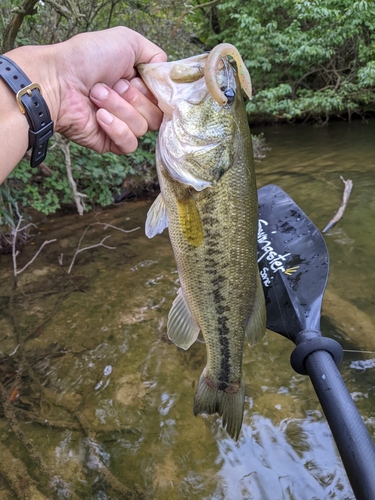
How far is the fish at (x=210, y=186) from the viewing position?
1.74 meters

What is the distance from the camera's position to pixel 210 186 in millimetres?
1778

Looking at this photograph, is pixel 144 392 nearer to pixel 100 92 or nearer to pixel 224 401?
pixel 224 401

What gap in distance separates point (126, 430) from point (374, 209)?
16.7 feet

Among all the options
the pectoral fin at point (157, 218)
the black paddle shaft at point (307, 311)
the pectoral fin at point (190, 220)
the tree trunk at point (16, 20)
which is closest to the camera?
the black paddle shaft at point (307, 311)

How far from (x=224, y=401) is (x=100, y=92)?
1.76 meters

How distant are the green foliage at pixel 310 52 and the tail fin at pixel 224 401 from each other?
35.4 feet

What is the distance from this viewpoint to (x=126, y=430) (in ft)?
9.53

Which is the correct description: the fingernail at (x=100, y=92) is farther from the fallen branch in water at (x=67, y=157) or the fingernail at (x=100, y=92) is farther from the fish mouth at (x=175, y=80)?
the fallen branch in water at (x=67, y=157)

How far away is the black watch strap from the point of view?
1.68m

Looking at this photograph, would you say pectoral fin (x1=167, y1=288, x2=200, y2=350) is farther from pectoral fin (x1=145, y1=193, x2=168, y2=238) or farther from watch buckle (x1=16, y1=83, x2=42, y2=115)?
watch buckle (x1=16, y1=83, x2=42, y2=115)

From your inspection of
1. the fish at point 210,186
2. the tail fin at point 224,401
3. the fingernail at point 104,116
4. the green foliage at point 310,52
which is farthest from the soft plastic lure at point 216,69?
the green foliage at point 310,52

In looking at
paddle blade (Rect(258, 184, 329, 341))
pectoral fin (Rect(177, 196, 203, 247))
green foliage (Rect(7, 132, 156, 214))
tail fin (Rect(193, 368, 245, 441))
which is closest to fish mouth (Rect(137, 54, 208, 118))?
pectoral fin (Rect(177, 196, 203, 247))

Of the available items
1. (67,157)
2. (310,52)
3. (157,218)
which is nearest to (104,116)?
(157,218)

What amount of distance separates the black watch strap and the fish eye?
820 mm
